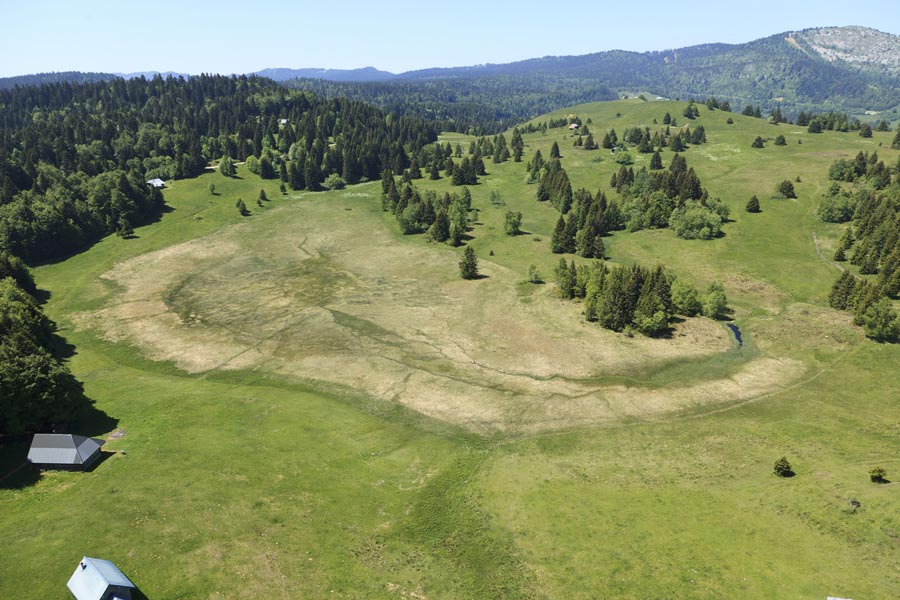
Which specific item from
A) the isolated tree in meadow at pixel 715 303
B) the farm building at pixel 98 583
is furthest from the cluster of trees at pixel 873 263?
the farm building at pixel 98 583

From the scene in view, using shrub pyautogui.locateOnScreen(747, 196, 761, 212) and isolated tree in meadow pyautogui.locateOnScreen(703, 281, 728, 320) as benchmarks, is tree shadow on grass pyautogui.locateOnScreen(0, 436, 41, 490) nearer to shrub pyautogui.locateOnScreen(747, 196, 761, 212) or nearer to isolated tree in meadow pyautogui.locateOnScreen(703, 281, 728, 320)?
isolated tree in meadow pyautogui.locateOnScreen(703, 281, 728, 320)

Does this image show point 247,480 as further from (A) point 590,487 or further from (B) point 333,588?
(A) point 590,487

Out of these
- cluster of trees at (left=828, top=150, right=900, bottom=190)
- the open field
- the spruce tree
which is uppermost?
cluster of trees at (left=828, top=150, right=900, bottom=190)

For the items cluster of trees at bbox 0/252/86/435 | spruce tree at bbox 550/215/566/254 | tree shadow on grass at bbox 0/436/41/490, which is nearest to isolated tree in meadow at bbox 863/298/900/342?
spruce tree at bbox 550/215/566/254

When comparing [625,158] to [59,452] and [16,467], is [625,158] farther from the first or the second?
[16,467]

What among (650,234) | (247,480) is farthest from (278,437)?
(650,234)

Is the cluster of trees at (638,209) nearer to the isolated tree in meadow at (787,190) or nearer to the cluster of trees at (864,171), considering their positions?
the isolated tree in meadow at (787,190)

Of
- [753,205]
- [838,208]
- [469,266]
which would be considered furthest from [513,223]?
[838,208]
